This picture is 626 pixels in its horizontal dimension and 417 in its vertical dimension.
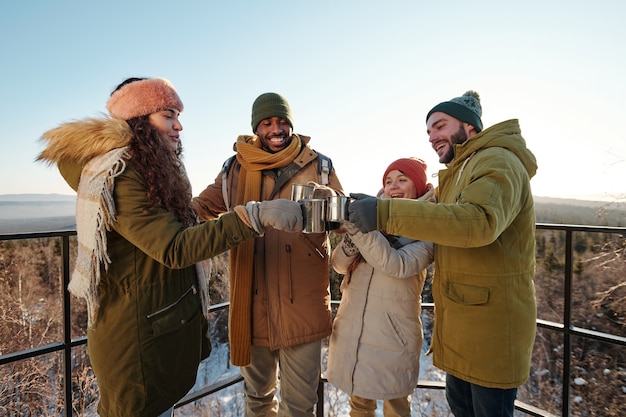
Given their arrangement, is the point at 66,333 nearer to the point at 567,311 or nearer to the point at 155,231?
the point at 155,231

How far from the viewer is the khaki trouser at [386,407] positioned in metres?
2.10

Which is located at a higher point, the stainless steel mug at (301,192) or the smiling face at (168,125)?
the smiling face at (168,125)

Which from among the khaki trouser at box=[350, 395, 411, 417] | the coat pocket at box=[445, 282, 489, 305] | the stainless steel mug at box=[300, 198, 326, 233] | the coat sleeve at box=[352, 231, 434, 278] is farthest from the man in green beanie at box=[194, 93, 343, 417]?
the coat pocket at box=[445, 282, 489, 305]

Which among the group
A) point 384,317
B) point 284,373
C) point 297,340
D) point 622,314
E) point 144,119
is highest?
point 144,119

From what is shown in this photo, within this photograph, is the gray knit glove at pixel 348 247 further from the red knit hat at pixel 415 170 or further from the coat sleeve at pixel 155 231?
the coat sleeve at pixel 155 231

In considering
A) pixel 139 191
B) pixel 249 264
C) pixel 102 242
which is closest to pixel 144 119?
pixel 139 191

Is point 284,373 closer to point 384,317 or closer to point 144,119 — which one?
point 384,317

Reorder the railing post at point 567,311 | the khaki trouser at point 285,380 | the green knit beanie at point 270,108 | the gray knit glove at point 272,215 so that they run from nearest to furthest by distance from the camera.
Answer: the gray knit glove at point 272,215 < the railing post at point 567,311 < the khaki trouser at point 285,380 < the green knit beanie at point 270,108

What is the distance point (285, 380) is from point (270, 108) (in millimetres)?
1737

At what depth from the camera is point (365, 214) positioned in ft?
4.89

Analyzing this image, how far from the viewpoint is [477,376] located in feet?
5.47

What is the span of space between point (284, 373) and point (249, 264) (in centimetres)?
74

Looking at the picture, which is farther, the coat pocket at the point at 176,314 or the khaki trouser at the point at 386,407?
the khaki trouser at the point at 386,407

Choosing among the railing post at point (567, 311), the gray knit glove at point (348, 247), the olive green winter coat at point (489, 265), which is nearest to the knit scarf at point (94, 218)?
the olive green winter coat at point (489, 265)
